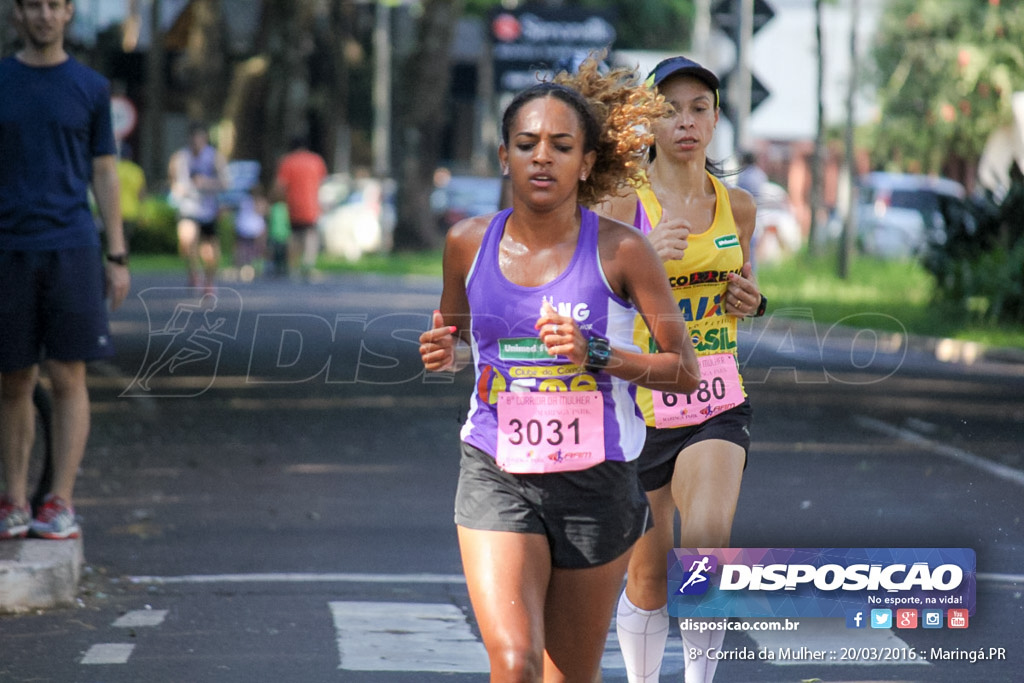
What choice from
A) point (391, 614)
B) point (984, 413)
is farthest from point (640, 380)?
point (984, 413)

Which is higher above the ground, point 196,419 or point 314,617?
point 314,617

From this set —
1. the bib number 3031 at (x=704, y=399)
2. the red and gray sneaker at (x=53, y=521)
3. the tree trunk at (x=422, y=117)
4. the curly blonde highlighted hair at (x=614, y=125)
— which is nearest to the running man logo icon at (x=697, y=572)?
the bib number 3031 at (x=704, y=399)

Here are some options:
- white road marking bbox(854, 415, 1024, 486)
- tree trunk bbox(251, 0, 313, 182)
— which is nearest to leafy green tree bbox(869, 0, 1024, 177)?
white road marking bbox(854, 415, 1024, 486)

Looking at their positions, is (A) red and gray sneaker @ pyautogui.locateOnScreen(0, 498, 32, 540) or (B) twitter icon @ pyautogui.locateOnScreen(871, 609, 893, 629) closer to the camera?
(B) twitter icon @ pyautogui.locateOnScreen(871, 609, 893, 629)

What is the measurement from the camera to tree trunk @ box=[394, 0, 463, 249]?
120 ft

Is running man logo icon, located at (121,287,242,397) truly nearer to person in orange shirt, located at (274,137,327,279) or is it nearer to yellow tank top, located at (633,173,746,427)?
yellow tank top, located at (633,173,746,427)

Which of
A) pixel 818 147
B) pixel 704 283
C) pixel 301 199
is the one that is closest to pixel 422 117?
pixel 301 199

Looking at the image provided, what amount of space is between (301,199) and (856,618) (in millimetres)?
23691

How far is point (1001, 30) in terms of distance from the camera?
25.8 meters

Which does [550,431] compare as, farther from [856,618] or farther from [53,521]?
[53,521]

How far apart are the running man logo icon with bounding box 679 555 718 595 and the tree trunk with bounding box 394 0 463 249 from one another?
104 ft

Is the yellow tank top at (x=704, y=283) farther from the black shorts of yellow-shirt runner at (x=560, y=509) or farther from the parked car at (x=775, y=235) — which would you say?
the parked car at (x=775, y=235)

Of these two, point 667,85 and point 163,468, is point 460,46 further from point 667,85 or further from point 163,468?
point 667,85

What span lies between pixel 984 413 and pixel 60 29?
9063 mm
